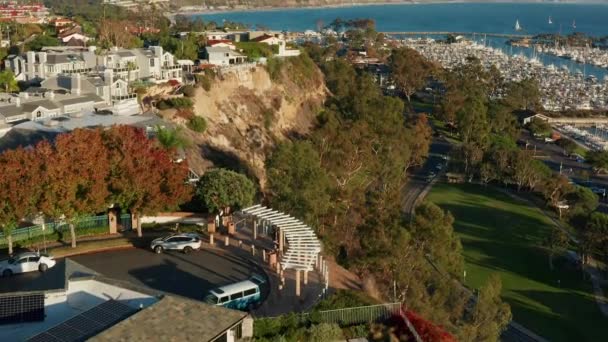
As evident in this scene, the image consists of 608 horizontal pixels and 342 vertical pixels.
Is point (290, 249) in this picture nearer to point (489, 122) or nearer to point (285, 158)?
point (285, 158)

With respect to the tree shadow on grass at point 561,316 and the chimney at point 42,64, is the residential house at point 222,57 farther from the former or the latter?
the tree shadow on grass at point 561,316

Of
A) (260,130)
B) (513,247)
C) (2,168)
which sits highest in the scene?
(2,168)

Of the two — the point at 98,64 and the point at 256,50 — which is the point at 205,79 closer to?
the point at 98,64

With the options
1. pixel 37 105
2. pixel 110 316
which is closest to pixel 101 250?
pixel 110 316

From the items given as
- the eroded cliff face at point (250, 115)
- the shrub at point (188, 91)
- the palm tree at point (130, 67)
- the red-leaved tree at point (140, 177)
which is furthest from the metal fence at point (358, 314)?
the palm tree at point (130, 67)

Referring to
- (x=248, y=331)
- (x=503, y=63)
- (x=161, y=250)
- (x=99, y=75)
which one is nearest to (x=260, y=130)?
(x=99, y=75)

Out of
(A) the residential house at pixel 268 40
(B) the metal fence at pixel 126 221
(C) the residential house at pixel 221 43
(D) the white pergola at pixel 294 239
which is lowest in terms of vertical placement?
(B) the metal fence at pixel 126 221

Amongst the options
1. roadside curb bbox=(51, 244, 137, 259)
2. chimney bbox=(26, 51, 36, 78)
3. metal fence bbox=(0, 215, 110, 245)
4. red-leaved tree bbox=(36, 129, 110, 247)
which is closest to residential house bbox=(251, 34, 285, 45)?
chimney bbox=(26, 51, 36, 78)
